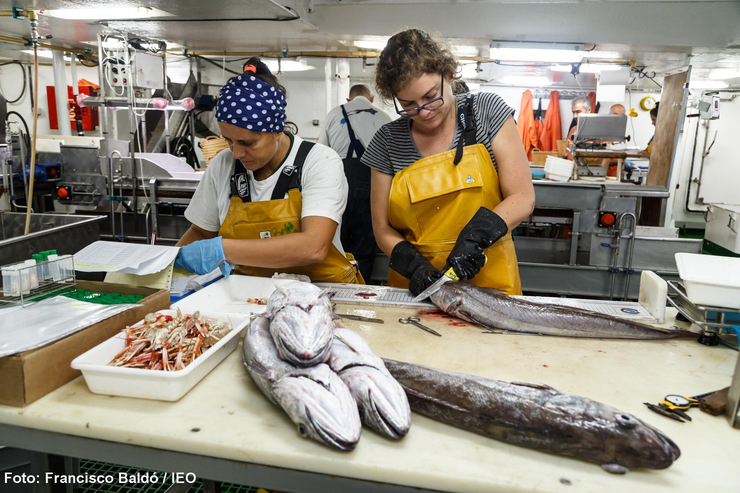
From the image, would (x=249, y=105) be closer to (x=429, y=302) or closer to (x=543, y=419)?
(x=429, y=302)

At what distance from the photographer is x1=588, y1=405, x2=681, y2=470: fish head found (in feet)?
3.34

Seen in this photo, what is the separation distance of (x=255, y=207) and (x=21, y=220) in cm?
244

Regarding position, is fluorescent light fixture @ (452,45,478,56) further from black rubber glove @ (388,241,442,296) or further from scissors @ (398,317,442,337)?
scissors @ (398,317,442,337)

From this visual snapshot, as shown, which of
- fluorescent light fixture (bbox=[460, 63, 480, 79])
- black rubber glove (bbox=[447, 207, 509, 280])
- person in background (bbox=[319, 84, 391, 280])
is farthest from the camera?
fluorescent light fixture (bbox=[460, 63, 480, 79])

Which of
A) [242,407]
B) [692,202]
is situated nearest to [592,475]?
[242,407]

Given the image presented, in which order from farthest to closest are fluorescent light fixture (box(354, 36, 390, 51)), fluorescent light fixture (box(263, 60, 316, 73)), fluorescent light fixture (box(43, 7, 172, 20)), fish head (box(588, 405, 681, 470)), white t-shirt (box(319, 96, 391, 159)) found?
1. fluorescent light fixture (box(263, 60, 316, 73))
2. fluorescent light fixture (box(354, 36, 390, 51))
3. white t-shirt (box(319, 96, 391, 159))
4. fluorescent light fixture (box(43, 7, 172, 20))
5. fish head (box(588, 405, 681, 470))

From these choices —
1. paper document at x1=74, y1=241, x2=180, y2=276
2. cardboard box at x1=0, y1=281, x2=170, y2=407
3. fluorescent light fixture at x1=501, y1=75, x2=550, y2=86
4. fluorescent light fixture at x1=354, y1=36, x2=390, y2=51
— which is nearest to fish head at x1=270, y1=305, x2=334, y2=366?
cardboard box at x1=0, y1=281, x2=170, y2=407

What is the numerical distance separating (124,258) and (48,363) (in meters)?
0.65

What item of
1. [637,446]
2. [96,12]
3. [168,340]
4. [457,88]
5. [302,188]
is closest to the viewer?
[637,446]

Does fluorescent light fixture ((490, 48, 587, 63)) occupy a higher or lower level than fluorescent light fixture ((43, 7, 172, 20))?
higher

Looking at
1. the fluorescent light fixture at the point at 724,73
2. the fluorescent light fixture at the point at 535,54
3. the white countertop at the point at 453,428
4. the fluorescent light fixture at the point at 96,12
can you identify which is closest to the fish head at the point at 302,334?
the white countertop at the point at 453,428

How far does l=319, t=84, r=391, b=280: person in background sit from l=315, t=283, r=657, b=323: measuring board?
8.14 feet

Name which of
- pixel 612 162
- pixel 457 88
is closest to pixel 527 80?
pixel 612 162

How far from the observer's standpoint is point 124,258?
1.87 metres
